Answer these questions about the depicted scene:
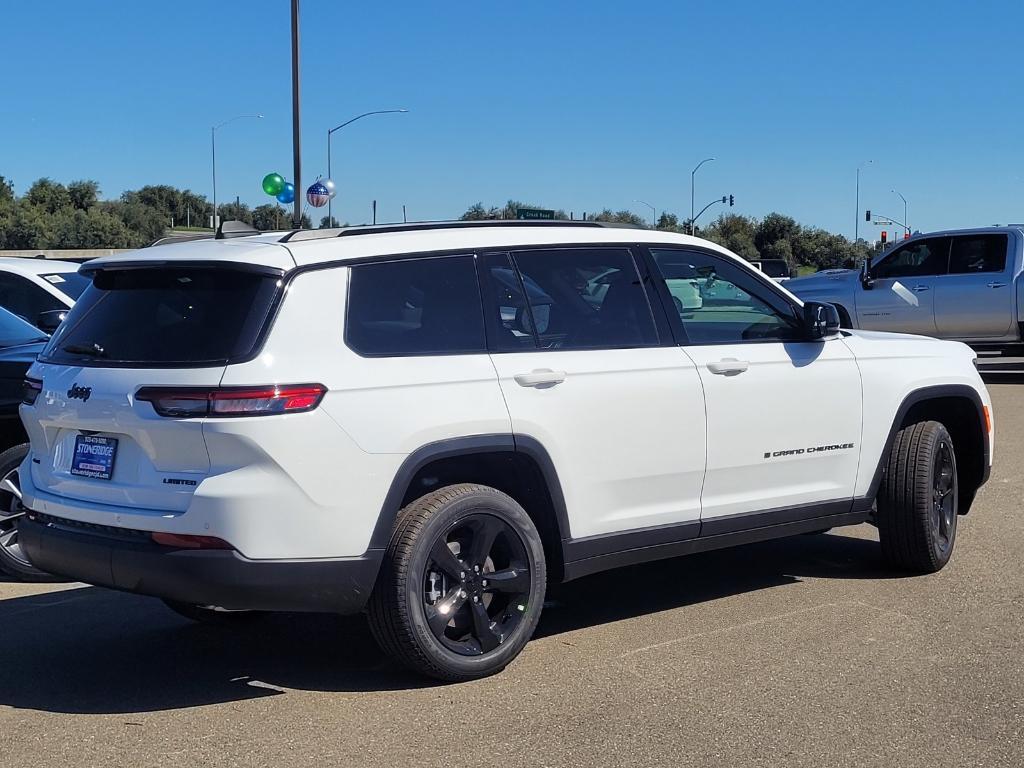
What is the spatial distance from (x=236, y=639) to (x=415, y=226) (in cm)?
215

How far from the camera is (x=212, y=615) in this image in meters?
5.95

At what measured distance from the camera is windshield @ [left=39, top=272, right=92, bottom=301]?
10.2 m

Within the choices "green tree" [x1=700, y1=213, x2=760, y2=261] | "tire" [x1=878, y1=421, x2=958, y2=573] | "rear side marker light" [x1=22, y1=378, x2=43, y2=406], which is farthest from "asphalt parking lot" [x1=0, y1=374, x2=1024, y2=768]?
"green tree" [x1=700, y1=213, x2=760, y2=261]

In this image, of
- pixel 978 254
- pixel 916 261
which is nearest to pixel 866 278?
pixel 916 261

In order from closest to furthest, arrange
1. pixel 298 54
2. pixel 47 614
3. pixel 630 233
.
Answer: pixel 630 233
pixel 47 614
pixel 298 54

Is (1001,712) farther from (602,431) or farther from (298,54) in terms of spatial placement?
(298,54)

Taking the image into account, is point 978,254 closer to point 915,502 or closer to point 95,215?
point 915,502

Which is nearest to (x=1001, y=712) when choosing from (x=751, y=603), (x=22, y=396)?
(x=751, y=603)

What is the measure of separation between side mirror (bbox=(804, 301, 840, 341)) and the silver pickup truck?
36.2ft

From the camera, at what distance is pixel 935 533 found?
6672 mm

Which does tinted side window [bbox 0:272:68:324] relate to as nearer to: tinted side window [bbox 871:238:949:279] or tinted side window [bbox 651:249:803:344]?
tinted side window [bbox 651:249:803:344]

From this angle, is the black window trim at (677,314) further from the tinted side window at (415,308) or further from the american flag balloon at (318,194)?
the american flag balloon at (318,194)

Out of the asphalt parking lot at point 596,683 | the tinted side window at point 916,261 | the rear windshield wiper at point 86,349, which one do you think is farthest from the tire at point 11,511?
the tinted side window at point 916,261

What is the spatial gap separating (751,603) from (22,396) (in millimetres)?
4186
